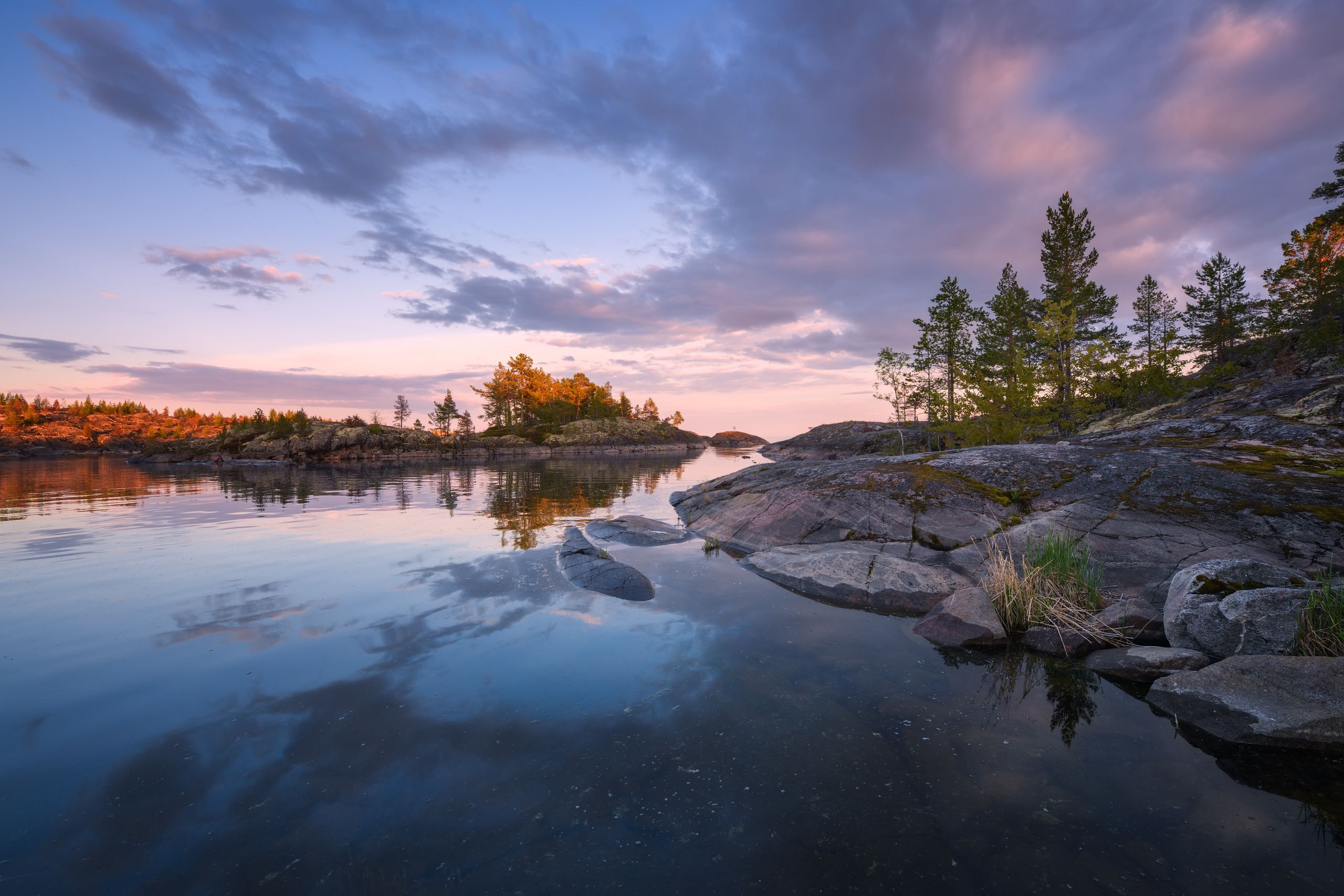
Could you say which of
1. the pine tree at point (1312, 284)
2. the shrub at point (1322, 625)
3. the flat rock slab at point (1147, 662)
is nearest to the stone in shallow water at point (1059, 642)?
the flat rock slab at point (1147, 662)

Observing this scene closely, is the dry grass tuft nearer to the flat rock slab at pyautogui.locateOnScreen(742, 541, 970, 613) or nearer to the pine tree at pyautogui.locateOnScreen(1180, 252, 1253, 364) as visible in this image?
the flat rock slab at pyautogui.locateOnScreen(742, 541, 970, 613)

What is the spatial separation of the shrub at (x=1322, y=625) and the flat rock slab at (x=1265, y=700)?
1.30 ft

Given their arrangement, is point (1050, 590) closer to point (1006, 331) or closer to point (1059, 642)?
point (1059, 642)

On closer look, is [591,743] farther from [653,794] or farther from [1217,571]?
[1217,571]

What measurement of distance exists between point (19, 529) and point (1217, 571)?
3402 centimetres

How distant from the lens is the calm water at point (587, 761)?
3963mm

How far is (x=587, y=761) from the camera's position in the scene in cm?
536

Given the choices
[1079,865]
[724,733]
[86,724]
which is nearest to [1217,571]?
[1079,865]

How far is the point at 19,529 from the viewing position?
18609 mm

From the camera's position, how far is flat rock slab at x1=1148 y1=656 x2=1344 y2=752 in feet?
17.3

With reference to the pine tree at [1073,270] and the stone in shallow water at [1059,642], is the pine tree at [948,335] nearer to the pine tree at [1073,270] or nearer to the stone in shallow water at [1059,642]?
the pine tree at [1073,270]

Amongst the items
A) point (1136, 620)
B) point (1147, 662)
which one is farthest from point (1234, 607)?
point (1136, 620)

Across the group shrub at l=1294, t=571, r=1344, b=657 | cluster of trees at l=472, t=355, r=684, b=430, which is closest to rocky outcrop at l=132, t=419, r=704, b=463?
cluster of trees at l=472, t=355, r=684, b=430

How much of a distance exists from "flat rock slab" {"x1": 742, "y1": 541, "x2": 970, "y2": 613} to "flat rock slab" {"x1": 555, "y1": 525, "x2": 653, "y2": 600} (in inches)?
125
